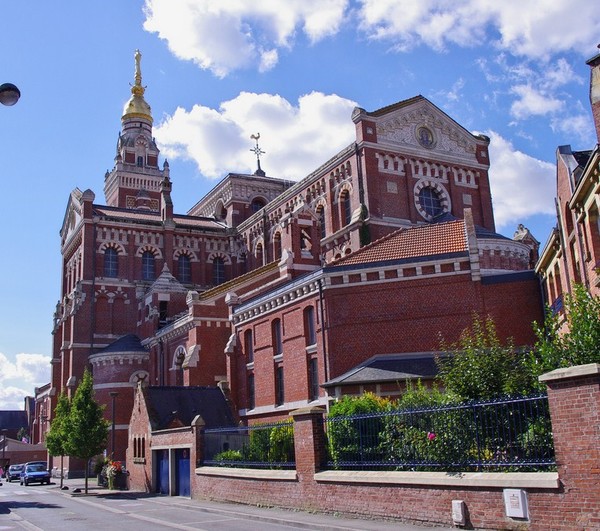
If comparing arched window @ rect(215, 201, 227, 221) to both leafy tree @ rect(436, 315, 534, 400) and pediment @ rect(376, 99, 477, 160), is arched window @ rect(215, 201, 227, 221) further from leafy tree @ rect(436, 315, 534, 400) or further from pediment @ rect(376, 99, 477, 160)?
leafy tree @ rect(436, 315, 534, 400)

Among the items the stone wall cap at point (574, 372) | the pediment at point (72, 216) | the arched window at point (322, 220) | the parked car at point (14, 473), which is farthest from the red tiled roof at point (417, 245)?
the parked car at point (14, 473)

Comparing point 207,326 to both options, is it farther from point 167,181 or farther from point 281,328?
point 167,181

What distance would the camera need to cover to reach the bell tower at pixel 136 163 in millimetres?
72750

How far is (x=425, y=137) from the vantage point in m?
43.0

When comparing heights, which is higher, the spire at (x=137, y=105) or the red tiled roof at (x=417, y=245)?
the spire at (x=137, y=105)

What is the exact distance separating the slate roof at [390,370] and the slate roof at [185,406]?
8.71 m

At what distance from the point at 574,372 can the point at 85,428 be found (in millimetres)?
30710

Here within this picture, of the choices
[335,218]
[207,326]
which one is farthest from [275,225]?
[207,326]

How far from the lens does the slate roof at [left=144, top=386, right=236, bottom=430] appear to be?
31.9 metres

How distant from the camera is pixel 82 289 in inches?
2068

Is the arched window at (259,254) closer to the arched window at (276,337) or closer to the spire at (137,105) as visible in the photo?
the arched window at (276,337)

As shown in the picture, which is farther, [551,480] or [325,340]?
[325,340]

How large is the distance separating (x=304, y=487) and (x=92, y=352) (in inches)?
1470

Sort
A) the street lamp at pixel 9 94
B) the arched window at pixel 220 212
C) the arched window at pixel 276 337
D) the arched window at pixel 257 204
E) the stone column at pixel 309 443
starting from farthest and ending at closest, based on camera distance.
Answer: the arched window at pixel 220 212
the arched window at pixel 257 204
the arched window at pixel 276 337
the stone column at pixel 309 443
the street lamp at pixel 9 94
